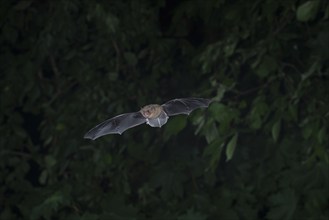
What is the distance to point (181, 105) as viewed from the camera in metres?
2.08

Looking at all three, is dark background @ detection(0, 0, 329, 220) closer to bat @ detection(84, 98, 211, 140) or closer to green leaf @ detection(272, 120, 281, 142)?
green leaf @ detection(272, 120, 281, 142)

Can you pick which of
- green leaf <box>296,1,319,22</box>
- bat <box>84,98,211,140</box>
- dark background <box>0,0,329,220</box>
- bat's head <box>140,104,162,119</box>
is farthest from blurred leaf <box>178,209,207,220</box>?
bat's head <box>140,104,162,119</box>

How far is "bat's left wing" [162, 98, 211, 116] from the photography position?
6.61ft

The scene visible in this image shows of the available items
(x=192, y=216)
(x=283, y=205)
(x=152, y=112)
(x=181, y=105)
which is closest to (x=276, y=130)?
(x=283, y=205)

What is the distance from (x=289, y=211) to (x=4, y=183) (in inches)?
61.4

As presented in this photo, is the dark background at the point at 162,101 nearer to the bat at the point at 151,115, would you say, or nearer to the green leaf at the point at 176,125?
the green leaf at the point at 176,125

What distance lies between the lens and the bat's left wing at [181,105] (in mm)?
2014

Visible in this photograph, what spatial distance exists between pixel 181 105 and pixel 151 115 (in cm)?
17

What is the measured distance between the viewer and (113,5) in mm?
3666

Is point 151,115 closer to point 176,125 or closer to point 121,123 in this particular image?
point 121,123

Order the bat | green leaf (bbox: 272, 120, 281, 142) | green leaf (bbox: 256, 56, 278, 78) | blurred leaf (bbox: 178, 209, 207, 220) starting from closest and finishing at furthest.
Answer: the bat → green leaf (bbox: 272, 120, 281, 142) → green leaf (bbox: 256, 56, 278, 78) → blurred leaf (bbox: 178, 209, 207, 220)

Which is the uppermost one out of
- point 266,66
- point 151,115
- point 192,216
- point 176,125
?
point 266,66

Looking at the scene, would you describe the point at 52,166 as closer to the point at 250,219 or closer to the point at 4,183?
the point at 4,183

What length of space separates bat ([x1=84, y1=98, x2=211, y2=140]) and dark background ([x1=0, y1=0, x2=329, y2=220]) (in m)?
0.90
